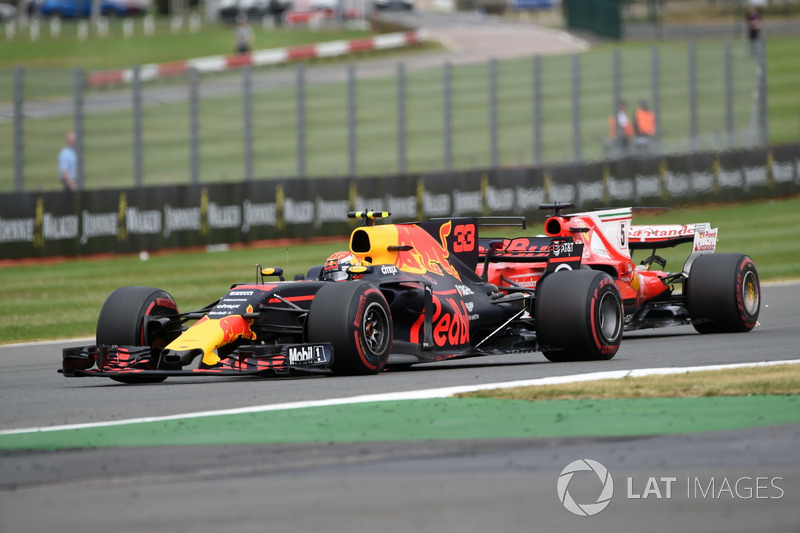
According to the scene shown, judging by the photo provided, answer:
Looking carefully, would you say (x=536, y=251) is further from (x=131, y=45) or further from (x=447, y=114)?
(x=131, y=45)

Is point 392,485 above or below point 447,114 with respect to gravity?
below

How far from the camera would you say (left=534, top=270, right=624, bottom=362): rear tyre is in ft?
36.3

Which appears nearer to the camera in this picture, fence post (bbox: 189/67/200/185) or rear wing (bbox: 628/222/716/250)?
rear wing (bbox: 628/222/716/250)

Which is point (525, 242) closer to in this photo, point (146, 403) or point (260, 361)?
point (260, 361)

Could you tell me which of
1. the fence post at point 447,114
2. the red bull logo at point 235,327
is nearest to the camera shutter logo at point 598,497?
the red bull logo at point 235,327

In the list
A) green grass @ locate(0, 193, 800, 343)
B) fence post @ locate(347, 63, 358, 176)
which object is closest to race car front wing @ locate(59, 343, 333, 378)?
green grass @ locate(0, 193, 800, 343)

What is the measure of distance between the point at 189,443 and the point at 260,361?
101 inches

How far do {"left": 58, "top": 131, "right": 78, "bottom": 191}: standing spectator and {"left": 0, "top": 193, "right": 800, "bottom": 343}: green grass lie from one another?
1.61 m

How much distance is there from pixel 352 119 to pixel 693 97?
1030 cm

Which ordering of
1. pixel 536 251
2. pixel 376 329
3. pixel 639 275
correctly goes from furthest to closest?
1. pixel 639 275
2. pixel 536 251
3. pixel 376 329

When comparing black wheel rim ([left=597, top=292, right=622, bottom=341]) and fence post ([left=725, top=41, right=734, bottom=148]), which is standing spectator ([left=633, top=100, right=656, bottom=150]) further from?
black wheel rim ([left=597, top=292, right=622, bottom=341])

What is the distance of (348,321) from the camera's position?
397 inches

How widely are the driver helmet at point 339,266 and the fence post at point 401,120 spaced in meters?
16.3

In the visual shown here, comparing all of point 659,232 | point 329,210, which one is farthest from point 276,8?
point 659,232
